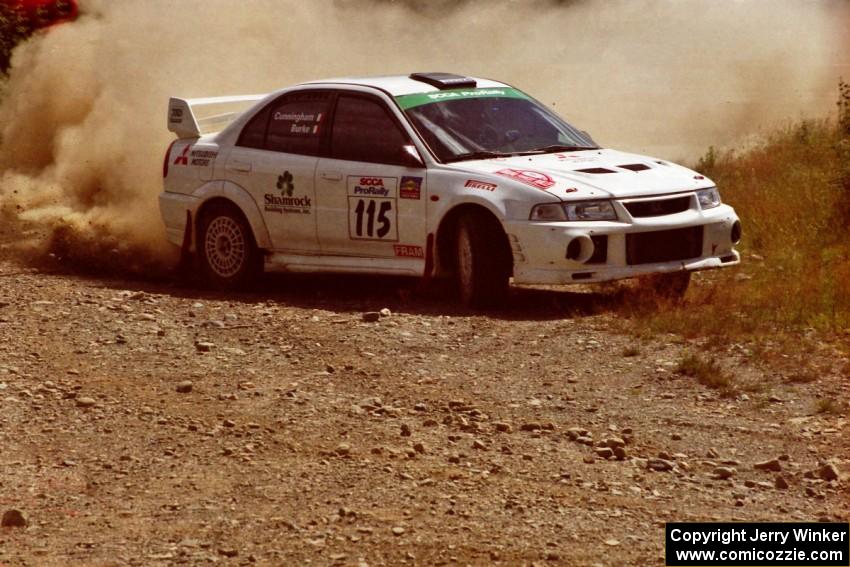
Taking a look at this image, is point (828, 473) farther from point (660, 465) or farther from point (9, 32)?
point (9, 32)

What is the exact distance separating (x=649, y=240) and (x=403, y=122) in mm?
1857

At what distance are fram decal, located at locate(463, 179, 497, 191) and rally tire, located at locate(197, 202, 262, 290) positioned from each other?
6.51 ft

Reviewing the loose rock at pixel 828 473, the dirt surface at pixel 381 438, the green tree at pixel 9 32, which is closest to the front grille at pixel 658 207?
the dirt surface at pixel 381 438

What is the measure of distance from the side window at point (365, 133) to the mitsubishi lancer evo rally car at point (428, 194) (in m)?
0.01

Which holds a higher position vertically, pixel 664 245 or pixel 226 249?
pixel 664 245

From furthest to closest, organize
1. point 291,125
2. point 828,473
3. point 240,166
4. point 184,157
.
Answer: point 184,157
point 240,166
point 291,125
point 828,473

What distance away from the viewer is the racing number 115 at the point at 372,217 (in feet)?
36.0

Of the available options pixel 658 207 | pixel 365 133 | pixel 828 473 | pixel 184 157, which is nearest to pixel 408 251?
pixel 365 133

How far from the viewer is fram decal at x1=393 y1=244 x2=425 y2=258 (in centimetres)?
1082

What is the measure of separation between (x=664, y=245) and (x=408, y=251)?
5.41ft

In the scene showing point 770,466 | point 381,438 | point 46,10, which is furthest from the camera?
point 46,10

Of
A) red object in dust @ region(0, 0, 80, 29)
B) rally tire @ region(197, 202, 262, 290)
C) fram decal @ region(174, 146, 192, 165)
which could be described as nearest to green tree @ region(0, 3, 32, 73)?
red object in dust @ region(0, 0, 80, 29)

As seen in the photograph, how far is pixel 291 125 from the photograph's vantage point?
11.7 metres

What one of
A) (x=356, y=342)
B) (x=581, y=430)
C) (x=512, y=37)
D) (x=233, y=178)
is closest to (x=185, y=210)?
(x=233, y=178)
